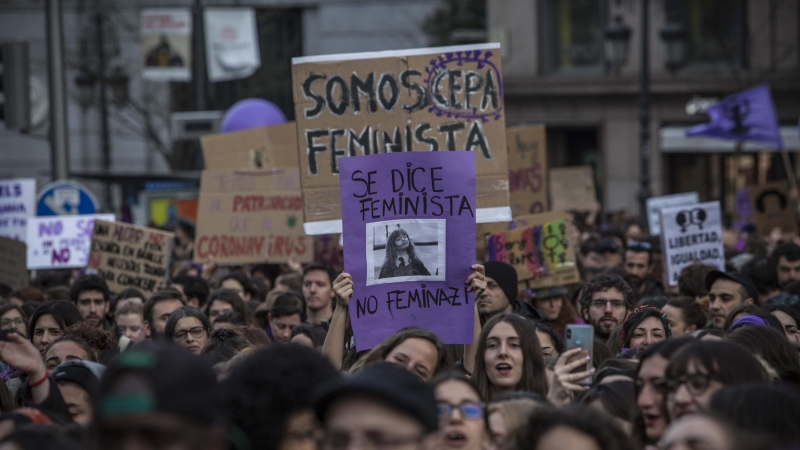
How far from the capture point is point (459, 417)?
388cm

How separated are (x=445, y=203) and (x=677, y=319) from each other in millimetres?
2069

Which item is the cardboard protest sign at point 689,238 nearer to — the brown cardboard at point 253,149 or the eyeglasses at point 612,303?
the eyeglasses at point 612,303

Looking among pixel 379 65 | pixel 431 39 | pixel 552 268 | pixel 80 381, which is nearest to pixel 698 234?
pixel 552 268

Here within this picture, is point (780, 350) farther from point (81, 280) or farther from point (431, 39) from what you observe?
point (431, 39)

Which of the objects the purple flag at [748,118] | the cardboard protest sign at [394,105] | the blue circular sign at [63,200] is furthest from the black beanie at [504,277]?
the purple flag at [748,118]

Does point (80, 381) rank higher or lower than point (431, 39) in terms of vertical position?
lower

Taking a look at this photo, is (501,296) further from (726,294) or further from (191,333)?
(191,333)

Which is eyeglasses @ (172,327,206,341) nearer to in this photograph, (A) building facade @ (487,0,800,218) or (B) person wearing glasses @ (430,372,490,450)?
(B) person wearing glasses @ (430,372,490,450)

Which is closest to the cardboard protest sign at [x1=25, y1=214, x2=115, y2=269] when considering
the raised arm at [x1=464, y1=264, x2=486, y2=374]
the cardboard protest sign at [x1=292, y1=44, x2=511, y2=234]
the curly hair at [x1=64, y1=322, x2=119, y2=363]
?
the cardboard protest sign at [x1=292, y1=44, x2=511, y2=234]

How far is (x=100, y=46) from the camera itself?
85.0 feet

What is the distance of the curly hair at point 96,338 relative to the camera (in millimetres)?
6309

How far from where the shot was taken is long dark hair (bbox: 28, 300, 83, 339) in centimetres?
718

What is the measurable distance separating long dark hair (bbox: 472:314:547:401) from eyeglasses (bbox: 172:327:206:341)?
2.10 m

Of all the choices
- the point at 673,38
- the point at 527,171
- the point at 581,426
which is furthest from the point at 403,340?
the point at 673,38
